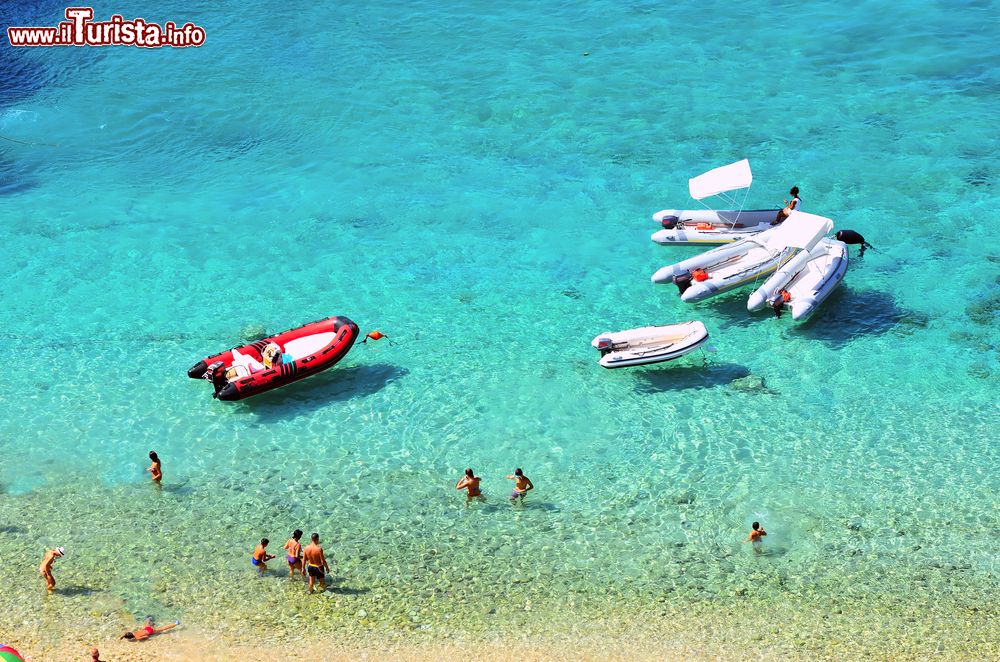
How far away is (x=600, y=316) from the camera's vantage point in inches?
949

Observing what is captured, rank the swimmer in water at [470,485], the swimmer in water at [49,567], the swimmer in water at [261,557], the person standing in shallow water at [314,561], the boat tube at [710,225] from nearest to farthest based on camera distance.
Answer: the person standing in shallow water at [314,561]
the swimmer in water at [49,567]
the swimmer in water at [261,557]
the swimmer in water at [470,485]
the boat tube at [710,225]

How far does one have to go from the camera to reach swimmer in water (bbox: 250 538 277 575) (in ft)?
55.7

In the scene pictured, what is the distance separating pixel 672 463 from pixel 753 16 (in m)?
24.1

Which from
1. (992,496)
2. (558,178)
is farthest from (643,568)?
(558,178)

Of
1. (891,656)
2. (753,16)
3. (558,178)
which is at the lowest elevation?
(891,656)

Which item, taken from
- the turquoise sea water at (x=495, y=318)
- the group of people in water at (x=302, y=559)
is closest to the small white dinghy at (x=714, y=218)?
the turquoise sea water at (x=495, y=318)

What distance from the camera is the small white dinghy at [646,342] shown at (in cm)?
2169

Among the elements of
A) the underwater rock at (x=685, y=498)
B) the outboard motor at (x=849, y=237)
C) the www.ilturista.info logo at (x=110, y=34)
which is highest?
the www.ilturista.info logo at (x=110, y=34)

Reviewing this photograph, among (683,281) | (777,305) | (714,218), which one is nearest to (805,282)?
(777,305)

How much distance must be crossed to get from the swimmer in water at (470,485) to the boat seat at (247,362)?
5.47 m

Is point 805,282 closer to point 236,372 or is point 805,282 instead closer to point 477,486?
point 477,486

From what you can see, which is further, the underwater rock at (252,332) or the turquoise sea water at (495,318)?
the underwater rock at (252,332)

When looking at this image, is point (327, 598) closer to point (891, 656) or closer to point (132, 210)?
point (891, 656)

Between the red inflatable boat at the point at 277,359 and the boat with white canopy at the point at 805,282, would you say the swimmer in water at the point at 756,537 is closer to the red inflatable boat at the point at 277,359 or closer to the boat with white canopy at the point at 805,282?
the boat with white canopy at the point at 805,282
